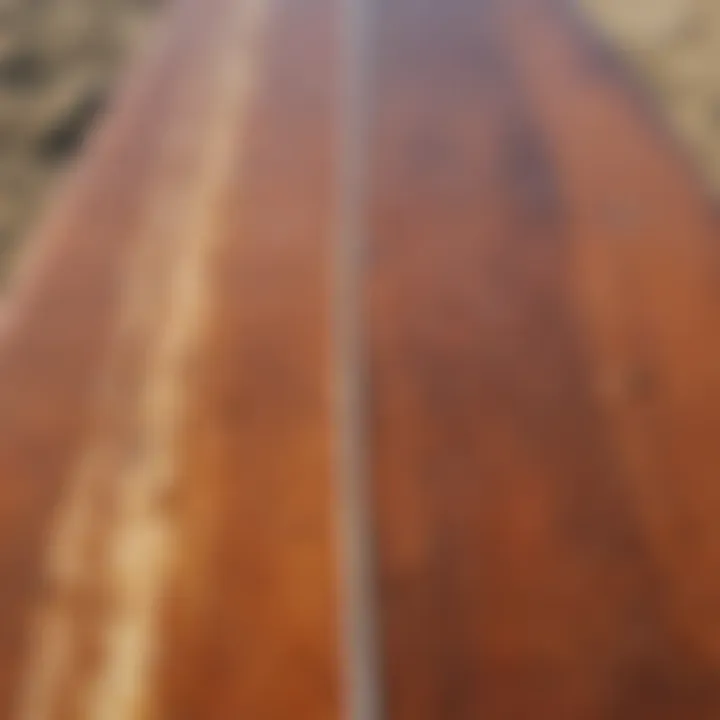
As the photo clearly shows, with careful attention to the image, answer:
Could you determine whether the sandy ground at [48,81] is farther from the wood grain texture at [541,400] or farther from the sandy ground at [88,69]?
the wood grain texture at [541,400]

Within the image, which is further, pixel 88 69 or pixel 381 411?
pixel 88 69

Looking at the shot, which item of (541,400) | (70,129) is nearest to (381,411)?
(541,400)

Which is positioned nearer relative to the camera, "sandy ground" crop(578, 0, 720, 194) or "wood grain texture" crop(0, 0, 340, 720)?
"wood grain texture" crop(0, 0, 340, 720)

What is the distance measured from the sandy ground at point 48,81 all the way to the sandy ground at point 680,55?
1.31ft

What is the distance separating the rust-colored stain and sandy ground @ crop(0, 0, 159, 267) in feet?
0.22

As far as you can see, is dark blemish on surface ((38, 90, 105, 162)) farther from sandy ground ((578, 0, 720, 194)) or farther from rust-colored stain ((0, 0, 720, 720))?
sandy ground ((578, 0, 720, 194))

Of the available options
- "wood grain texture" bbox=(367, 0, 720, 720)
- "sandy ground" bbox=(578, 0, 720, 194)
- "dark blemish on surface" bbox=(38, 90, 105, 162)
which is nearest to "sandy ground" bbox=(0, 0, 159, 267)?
"dark blemish on surface" bbox=(38, 90, 105, 162)

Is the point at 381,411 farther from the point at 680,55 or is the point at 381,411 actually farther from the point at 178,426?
the point at 680,55

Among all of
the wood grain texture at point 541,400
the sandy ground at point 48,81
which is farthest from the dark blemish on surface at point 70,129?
the wood grain texture at point 541,400

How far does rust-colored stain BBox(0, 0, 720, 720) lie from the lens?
49 cm

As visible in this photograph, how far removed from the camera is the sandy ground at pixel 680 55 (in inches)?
33.9

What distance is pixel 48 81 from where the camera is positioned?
1025 mm

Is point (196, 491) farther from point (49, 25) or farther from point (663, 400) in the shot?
point (49, 25)

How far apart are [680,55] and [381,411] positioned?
1.64ft
